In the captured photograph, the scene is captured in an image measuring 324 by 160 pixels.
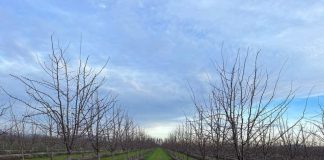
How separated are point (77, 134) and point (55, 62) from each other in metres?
1.98

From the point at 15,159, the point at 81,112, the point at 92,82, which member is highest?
the point at 92,82

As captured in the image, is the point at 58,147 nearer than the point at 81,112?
No

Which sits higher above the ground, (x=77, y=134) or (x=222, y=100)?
(x=222, y=100)

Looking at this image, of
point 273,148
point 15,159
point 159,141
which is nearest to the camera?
point 273,148

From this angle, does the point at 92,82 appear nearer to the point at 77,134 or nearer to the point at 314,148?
the point at 77,134

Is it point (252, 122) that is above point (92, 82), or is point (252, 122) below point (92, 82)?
below

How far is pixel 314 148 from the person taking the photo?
80.3 ft

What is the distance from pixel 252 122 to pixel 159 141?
155801mm

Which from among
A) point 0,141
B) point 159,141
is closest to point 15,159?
point 0,141

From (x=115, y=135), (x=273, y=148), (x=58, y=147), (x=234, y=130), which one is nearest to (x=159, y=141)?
(x=58, y=147)

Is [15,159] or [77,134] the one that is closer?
[77,134]

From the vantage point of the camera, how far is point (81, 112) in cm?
1097

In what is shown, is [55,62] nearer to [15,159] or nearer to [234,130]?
[234,130]

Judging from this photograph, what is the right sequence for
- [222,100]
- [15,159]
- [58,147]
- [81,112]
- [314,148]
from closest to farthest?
[222,100]
[81,112]
[314,148]
[15,159]
[58,147]
